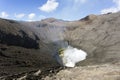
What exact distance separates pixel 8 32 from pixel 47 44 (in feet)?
45.4

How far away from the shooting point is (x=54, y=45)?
89938 mm

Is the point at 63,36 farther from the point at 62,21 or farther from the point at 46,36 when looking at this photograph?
the point at 62,21

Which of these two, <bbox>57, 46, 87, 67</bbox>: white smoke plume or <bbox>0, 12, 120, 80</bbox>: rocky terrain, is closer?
<bbox>0, 12, 120, 80</bbox>: rocky terrain

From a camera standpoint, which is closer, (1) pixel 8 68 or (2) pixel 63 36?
(1) pixel 8 68

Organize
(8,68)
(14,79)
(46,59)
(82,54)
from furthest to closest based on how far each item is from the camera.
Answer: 1. (82,54)
2. (46,59)
3. (8,68)
4. (14,79)

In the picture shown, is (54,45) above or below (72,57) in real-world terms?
above

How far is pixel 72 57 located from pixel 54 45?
48.7 feet

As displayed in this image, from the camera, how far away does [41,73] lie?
46.1 metres

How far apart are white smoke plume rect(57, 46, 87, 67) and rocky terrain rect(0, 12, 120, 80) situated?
185 cm

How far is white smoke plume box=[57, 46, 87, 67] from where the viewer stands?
7191 centimetres

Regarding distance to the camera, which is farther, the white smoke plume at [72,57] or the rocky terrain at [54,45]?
the white smoke plume at [72,57]

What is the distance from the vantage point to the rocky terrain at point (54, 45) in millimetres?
45175

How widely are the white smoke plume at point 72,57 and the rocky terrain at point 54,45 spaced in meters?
1.85

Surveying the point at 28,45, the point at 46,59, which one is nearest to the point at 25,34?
the point at 28,45
